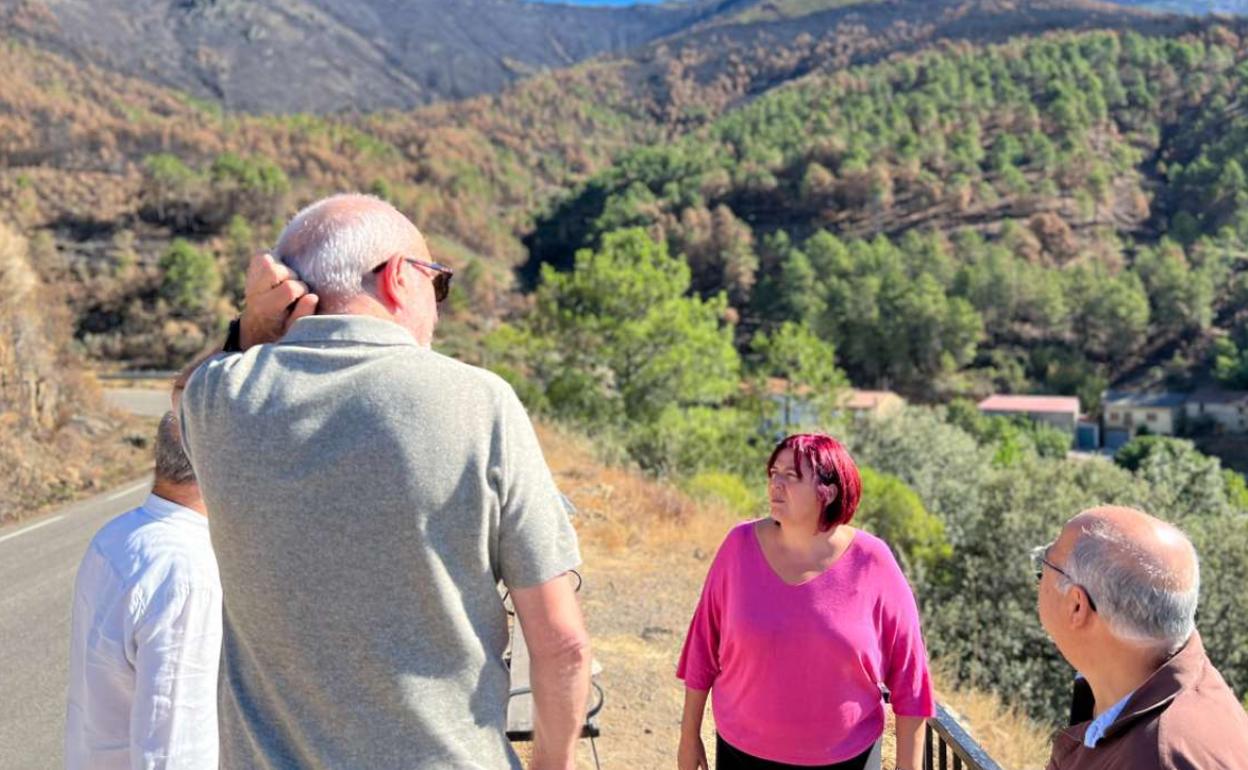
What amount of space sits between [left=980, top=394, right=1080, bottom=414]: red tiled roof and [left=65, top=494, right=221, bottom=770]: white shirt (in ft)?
193

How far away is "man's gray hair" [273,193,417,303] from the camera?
1595 mm

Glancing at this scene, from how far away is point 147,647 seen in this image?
1910 millimetres

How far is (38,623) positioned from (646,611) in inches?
172

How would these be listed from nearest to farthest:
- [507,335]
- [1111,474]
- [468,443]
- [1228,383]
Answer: [468,443] < [1111,474] < [507,335] < [1228,383]

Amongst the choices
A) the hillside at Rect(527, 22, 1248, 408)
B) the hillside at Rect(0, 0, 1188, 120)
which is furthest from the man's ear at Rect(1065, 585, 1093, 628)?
the hillside at Rect(0, 0, 1188, 120)

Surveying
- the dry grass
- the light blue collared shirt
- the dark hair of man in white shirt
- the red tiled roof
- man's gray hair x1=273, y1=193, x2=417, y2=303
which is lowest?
the red tiled roof

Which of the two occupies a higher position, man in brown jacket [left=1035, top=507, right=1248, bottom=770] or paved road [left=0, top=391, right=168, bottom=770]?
man in brown jacket [left=1035, top=507, right=1248, bottom=770]

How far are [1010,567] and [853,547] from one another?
1438cm

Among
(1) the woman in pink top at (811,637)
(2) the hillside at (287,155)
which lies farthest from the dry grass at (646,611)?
(2) the hillside at (287,155)

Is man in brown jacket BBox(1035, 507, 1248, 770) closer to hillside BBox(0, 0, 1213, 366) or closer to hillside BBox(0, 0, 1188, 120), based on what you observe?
hillside BBox(0, 0, 1213, 366)

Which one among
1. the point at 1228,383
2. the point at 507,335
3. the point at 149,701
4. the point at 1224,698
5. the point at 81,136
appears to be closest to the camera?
the point at 1224,698

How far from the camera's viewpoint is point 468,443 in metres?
1.42

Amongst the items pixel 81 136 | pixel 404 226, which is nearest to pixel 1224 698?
pixel 404 226

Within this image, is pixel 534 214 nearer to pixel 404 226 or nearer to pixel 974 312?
pixel 974 312
